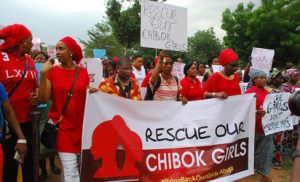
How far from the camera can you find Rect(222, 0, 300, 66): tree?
1093 inches

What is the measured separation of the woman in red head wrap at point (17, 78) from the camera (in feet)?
10.6

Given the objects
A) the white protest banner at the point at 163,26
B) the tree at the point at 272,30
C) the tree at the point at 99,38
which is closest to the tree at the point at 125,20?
the tree at the point at 272,30

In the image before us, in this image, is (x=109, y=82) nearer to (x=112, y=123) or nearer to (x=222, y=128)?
(x=112, y=123)

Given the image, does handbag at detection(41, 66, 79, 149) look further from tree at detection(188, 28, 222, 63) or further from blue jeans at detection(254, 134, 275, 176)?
tree at detection(188, 28, 222, 63)

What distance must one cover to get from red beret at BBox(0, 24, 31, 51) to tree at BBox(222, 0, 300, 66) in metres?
26.8

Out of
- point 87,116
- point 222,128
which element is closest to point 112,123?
point 87,116

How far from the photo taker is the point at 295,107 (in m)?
1.45

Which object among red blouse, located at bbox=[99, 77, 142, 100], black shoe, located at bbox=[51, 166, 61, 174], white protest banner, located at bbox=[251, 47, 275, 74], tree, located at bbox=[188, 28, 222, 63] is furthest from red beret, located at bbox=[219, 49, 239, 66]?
tree, located at bbox=[188, 28, 222, 63]

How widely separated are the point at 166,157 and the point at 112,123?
0.76 meters

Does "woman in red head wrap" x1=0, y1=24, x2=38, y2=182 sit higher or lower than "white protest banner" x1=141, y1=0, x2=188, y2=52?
lower


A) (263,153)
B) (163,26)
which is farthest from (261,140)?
(163,26)

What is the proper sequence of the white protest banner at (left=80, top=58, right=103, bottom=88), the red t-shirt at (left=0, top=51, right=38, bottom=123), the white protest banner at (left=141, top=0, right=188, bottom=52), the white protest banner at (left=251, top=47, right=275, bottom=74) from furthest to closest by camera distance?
the white protest banner at (left=251, top=47, right=275, bottom=74) → the white protest banner at (left=80, top=58, right=103, bottom=88) → the white protest banner at (left=141, top=0, right=188, bottom=52) → the red t-shirt at (left=0, top=51, right=38, bottom=123)

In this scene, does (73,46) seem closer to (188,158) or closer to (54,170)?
(188,158)

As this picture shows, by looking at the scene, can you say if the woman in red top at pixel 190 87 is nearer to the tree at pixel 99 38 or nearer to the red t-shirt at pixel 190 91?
the red t-shirt at pixel 190 91
